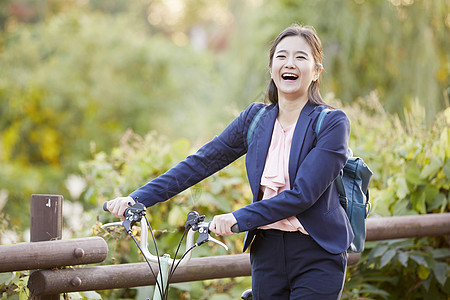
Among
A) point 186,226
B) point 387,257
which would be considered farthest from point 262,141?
point 387,257

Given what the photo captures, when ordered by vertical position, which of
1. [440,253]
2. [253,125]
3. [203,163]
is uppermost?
[253,125]

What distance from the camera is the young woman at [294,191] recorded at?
6.21 ft

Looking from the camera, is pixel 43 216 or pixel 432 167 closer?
pixel 43 216

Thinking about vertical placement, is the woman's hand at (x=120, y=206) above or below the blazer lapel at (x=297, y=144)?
below

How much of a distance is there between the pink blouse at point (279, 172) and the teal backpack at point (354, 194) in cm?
13

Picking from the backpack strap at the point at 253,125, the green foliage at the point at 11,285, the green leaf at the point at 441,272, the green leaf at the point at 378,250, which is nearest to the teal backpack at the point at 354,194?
the backpack strap at the point at 253,125

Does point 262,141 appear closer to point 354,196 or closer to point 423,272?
point 354,196

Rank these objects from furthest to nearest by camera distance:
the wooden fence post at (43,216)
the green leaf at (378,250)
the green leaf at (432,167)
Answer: the green leaf at (432,167)
the green leaf at (378,250)
the wooden fence post at (43,216)

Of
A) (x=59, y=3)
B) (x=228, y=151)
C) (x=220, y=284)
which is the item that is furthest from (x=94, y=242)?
(x=59, y=3)

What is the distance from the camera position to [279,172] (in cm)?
202

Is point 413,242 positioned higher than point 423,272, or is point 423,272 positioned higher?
point 413,242

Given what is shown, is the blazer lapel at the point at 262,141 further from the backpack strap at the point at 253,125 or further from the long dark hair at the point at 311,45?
the long dark hair at the point at 311,45

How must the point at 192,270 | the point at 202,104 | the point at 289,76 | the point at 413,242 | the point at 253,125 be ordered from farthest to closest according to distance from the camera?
the point at 202,104, the point at 413,242, the point at 192,270, the point at 253,125, the point at 289,76

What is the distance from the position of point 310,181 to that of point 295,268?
0.32 metres
